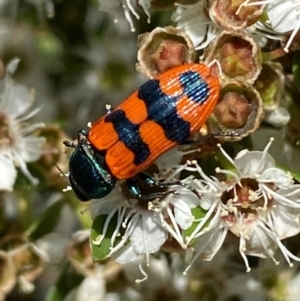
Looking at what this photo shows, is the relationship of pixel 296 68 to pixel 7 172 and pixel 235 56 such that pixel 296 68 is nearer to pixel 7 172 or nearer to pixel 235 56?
pixel 235 56

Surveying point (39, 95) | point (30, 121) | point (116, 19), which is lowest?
point (39, 95)

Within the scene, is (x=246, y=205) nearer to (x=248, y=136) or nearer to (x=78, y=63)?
(x=248, y=136)

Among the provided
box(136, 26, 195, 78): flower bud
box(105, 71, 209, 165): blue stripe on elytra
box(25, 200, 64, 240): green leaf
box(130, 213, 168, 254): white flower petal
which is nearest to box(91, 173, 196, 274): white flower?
box(130, 213, 168, 254): white flower petal

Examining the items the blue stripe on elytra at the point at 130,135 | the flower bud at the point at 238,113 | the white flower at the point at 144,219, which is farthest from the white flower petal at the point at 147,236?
the flower bud at the point at 238,113

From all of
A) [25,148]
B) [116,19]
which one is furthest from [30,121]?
[116,19]

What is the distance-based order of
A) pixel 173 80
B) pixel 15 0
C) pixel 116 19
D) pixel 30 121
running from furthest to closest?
pixel 15 0 → pixel 30 121 → pixel 116 19 → pixel 173 80

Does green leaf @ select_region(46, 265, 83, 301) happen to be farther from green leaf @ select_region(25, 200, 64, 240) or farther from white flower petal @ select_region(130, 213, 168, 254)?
white flower petal @ select_region(130, 213, 168, 254)

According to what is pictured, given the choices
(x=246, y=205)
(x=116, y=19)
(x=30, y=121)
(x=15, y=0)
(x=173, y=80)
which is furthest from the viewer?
(x=15, y=0)
